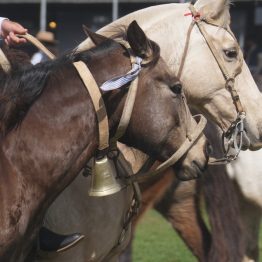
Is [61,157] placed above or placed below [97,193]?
above

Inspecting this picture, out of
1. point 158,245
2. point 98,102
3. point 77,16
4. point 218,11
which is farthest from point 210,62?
point 77,16

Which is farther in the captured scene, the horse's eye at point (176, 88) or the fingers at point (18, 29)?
the fingers at point (18, 29)

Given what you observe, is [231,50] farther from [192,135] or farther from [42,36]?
[42,36]

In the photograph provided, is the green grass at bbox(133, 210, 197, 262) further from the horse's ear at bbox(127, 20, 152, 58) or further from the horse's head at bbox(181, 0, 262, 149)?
the horse's ear at bbox(127, 20, 152, 58)

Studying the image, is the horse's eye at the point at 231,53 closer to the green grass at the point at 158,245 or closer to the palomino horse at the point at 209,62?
the palomino horse at the point at 209,62

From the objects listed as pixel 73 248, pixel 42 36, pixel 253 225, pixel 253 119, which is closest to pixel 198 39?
pixel 253 119

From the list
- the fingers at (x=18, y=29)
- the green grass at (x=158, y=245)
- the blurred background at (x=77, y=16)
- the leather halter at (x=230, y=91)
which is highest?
the fingers at (x=18, y=29)

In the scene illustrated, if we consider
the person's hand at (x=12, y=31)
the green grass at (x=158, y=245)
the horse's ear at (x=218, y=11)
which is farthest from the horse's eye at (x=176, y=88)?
the green grass at (x=158, y=245)

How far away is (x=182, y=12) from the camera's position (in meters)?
4.49

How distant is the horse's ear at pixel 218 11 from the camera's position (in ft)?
14.6

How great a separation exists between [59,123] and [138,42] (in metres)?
0.48

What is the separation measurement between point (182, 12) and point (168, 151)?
124 centimetres

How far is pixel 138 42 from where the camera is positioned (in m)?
3.41

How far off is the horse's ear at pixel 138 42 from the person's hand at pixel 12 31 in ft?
2.09
